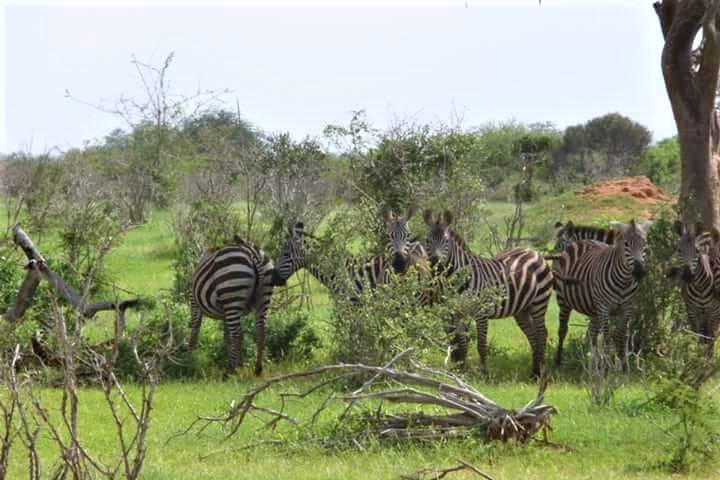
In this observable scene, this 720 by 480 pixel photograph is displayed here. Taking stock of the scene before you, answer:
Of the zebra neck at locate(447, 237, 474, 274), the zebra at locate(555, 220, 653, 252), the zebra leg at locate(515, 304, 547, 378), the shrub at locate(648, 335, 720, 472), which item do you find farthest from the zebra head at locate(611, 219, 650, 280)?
the shrub at locate(648, 335, 720, 472)

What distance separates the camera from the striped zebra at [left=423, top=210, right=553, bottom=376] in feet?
38.5

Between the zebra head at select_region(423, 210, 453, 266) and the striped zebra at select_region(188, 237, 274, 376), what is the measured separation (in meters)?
1.78

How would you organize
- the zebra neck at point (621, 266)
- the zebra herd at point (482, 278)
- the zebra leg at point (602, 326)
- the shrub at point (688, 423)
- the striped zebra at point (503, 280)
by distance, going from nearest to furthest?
1. the shrub at point (688, 423)
2. the zebra herd at point (482, 278)
3. the striped zebra at point (503, 280)
4. the zebra neck at point (621, 266)
5. the zebra leg at point (602, 326)

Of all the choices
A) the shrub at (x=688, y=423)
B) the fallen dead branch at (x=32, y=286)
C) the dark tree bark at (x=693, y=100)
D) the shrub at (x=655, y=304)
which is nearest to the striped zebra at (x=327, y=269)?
the fallen dead branch at (x=32, y=286)

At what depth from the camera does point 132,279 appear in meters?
20.5

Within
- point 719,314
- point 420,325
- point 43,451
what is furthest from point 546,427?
point 719,314

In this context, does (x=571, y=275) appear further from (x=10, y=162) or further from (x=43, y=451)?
(x=10, y=162)

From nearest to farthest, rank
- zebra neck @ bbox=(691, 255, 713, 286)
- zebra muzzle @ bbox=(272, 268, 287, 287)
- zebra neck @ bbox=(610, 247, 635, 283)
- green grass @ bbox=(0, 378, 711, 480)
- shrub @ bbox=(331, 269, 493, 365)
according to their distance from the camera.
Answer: green grass @ bbox=(0, 378, 711, 480)
shrub @ bbox=(331, 269, 493, 365)
zebra neck @ bbox=(691, 255, 713, 286)
zebra neck @ bbox=(610, 247, 635, 283)
zebra muzzle @ bbox=(272, 268, 287, 287)

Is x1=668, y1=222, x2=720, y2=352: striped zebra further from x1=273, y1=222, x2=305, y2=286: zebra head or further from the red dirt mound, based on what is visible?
the red dirt mound

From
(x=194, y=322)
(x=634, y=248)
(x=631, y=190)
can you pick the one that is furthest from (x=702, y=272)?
(x=631, y=190)

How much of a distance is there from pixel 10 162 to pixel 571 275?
32.1 metres

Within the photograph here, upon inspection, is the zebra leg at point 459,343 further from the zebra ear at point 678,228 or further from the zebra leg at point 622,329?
the zebra ear at point 678,228

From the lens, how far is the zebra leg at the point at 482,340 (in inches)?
452

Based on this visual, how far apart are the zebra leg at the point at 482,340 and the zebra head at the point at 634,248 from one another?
1654 millimetres
